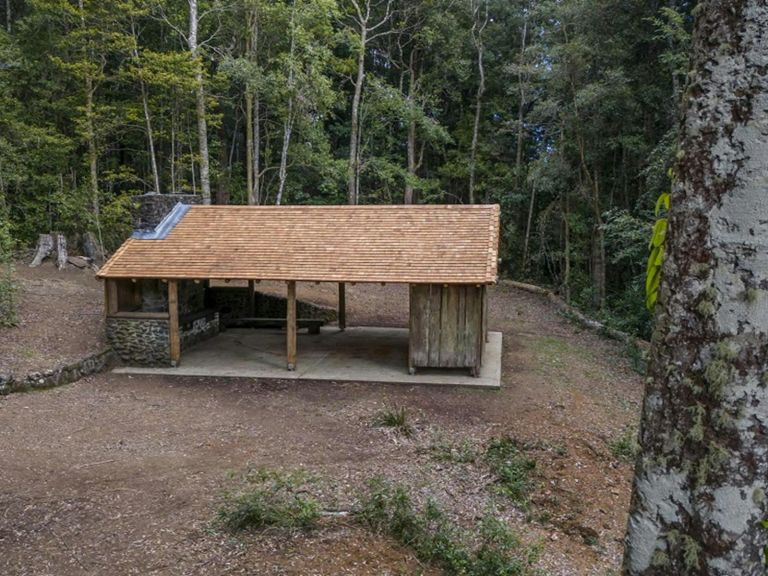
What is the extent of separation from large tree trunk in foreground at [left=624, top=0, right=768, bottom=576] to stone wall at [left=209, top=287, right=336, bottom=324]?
1378 cm

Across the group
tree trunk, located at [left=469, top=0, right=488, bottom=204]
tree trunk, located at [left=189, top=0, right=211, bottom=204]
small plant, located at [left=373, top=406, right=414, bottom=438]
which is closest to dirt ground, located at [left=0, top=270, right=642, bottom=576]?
small plant, located at [left=373, top=406, right=414, bottom=438]

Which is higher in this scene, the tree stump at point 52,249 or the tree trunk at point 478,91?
the tree trunk at point 478,91

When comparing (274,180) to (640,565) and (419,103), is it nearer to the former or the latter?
(419,103)

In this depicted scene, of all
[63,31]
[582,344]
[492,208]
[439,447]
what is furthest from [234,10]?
[439,447]

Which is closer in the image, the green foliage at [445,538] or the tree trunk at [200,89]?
the green foliage at [445,538]

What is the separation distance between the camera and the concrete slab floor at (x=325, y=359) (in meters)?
10.5

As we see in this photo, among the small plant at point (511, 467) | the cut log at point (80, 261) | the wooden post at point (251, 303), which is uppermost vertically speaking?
the cut log at point (80, 261)

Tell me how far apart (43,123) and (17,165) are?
224 centimetres

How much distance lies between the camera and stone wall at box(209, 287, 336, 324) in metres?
14.8

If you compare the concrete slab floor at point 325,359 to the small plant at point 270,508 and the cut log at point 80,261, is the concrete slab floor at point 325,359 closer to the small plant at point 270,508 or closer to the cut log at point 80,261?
the small plant at point 270,508

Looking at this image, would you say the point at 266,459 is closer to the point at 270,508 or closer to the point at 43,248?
the point at 270,508

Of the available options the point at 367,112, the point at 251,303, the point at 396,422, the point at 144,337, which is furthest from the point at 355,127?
the point at 396,422

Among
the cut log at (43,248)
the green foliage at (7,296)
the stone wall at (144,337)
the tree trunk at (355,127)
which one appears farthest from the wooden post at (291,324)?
the tree trunk at (355,127)

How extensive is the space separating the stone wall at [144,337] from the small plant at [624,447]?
7919 millimetres
